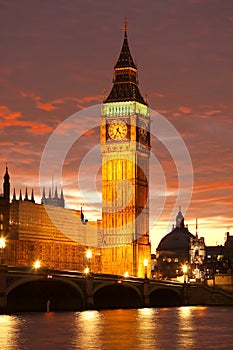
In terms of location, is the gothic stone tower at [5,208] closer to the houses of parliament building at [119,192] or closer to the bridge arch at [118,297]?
the houses of parliament building at [119,192]

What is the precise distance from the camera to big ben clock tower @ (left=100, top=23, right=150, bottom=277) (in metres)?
194

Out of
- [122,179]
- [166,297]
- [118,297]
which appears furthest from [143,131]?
[118,297]

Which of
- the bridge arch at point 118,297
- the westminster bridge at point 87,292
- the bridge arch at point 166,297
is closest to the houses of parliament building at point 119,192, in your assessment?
the bridge arch at point 166,297

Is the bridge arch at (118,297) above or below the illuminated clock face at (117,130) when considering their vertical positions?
below

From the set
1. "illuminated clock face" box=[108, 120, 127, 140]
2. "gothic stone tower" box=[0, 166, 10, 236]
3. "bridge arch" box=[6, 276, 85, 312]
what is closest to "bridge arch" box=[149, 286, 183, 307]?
"bridge arch" box=[6, 276, 85, 312]

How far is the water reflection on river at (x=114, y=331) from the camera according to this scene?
242ft

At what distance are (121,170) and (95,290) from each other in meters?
71.9

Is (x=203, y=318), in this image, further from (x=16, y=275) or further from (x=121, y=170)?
(x=121, y=170)

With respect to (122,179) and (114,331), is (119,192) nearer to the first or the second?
(122,179)

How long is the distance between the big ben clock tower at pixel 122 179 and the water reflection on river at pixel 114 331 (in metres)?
79.4

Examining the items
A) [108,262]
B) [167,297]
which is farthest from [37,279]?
[108,262]

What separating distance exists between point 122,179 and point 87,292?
73120mm

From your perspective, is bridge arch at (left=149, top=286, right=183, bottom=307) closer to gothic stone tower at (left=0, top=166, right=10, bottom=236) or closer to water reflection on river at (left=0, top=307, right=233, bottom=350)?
water reflection on river at (left=0, top=307, right=233, bottom=350)

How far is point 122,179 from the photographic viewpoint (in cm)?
19538
